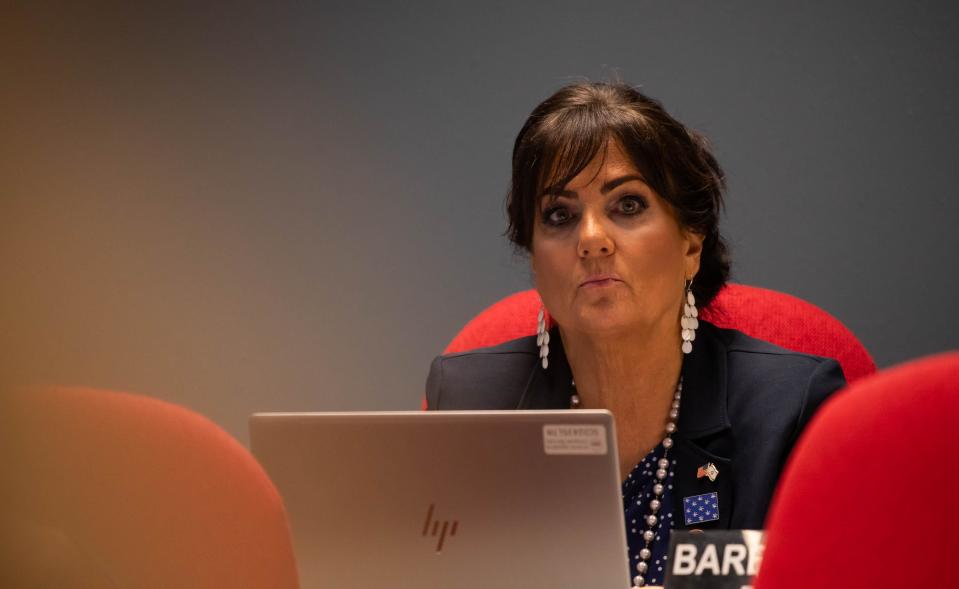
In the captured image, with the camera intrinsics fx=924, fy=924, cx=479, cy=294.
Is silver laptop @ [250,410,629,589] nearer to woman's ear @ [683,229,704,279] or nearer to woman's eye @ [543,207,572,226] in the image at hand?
woman's eye @ [543,207,572,226]

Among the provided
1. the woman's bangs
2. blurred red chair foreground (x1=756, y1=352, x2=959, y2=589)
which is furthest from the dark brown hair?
blurred red chair foreground (x1=756, y1=352, x2=959, y2=589)

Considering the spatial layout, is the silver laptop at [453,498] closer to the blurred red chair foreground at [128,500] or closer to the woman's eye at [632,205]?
the blurred red chair foreground at [128,500]

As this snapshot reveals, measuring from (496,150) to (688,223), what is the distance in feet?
2.55

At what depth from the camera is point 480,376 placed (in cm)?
173

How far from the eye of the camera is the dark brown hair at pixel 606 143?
1566 millimetres

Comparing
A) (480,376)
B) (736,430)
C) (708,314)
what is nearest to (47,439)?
(736,430)

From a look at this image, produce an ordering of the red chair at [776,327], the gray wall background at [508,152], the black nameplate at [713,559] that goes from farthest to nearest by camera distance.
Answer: the gray wall background at [508,152]
the red chair at [776,327]
the black nameplate at [713,559]

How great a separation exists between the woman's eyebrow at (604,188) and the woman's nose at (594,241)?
0.06 meters

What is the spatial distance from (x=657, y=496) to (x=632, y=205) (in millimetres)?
Result: 482

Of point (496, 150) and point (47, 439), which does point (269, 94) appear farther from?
point (47, 439)

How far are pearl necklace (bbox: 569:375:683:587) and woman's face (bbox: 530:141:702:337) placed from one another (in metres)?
0.15

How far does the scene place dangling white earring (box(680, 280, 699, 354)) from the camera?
1.63m

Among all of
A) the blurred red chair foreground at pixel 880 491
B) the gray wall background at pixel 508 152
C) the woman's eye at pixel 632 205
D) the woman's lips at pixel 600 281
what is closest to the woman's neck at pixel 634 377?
the woman's lips at pixel 600 281

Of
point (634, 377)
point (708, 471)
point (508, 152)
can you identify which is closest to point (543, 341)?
point (634, 377)
